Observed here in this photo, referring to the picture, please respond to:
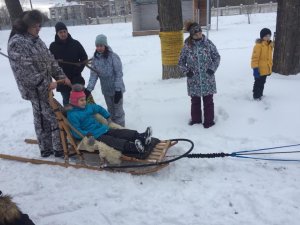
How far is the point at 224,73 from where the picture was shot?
8133 mm

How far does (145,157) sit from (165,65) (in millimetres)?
3627

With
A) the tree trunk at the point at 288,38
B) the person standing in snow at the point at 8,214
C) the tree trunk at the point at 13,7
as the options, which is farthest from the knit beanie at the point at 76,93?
the tree trunk at the point at 13,7

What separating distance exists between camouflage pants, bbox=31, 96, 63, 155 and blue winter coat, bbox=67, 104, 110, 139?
414mm

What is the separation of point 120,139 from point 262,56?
9.73ft

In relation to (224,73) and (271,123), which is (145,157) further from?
(224,73)

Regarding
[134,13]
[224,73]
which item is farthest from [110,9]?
[224,73]

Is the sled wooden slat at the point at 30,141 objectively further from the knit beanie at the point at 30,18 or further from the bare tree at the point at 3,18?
the bare tree at the point at 3,18

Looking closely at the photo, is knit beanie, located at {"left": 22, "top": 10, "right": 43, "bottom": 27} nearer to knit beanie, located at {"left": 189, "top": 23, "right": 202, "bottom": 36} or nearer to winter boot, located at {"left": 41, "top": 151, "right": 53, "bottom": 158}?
winter boot, located at {"left": 41, "top": 151, "right": 53, "bottom": 158}

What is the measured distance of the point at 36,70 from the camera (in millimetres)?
4879

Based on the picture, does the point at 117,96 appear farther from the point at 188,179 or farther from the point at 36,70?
the point at 188,179

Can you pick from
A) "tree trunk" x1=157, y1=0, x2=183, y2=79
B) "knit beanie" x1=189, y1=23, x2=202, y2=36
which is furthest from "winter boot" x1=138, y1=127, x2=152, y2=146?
"tree trunk" x1=157, y1=0, x2=183, y2=79

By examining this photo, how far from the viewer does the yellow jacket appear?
5.92 meters

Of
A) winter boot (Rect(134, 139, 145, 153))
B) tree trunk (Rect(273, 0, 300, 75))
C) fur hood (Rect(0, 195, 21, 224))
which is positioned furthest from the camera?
tree trunk (Rect(273, 0, 300, 75))

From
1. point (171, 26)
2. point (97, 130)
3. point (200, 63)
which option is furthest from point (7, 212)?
point (171, 26)
